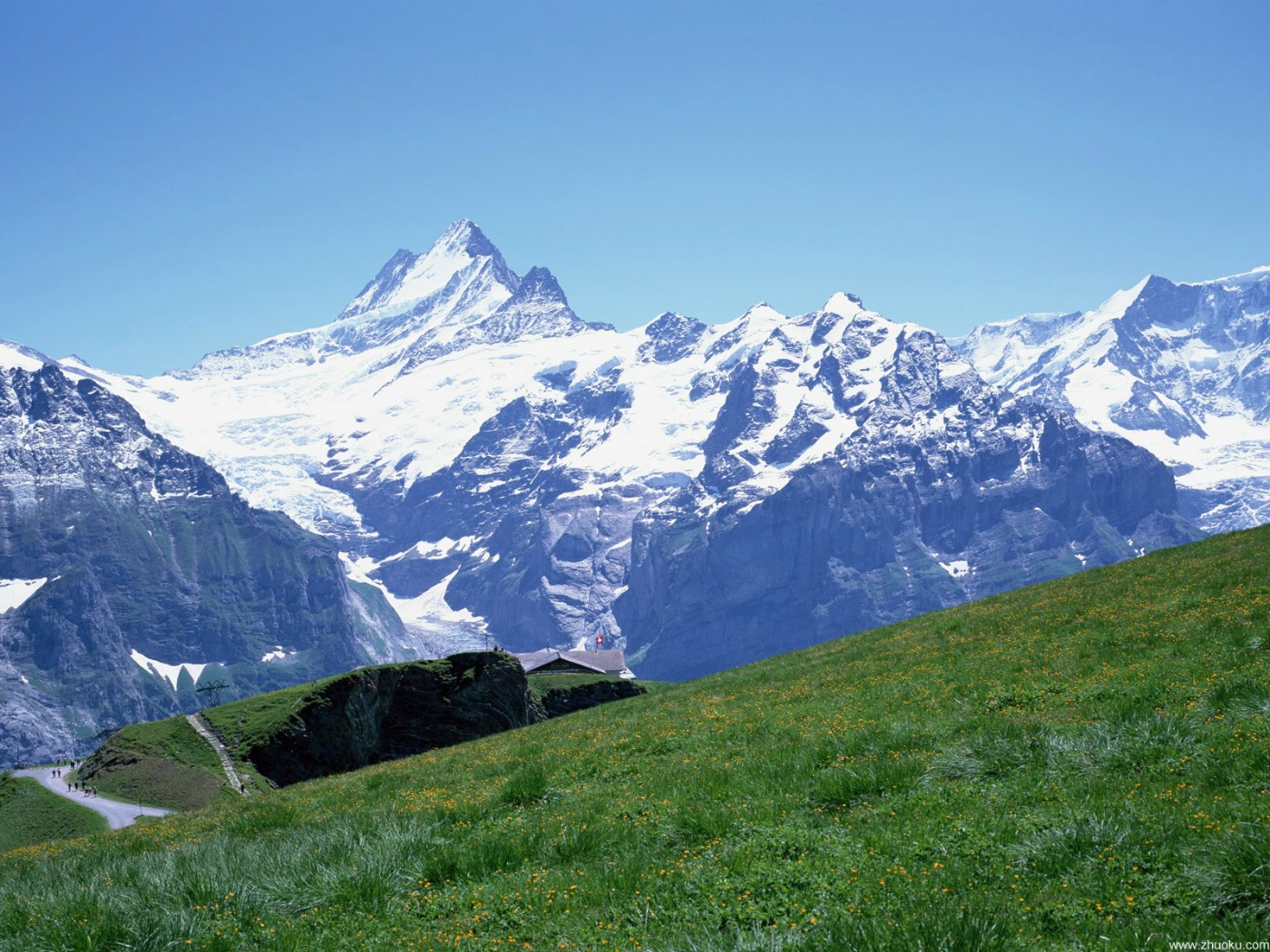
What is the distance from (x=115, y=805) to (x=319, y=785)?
28.4 metres

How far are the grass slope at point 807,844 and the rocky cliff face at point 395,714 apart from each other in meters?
36.0

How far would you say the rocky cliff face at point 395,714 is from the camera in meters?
58.6

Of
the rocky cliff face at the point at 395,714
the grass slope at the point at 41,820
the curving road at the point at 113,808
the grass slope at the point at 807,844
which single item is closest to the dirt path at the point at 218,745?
the rocky cliff face at the point at 395,714

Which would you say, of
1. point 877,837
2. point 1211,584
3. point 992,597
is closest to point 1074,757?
point 877,837

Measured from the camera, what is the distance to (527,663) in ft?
358

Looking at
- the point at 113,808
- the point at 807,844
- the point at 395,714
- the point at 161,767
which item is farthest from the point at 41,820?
the point at 807,844

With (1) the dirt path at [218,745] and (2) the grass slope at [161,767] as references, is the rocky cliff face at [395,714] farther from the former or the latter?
(2) the grass slope at [161,767]

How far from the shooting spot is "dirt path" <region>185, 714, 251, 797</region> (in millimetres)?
51509

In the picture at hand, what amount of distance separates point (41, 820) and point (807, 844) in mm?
48897

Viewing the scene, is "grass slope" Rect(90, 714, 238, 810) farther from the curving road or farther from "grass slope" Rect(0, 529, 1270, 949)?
"grass slope" Rect(0, 529, 1270, 949)

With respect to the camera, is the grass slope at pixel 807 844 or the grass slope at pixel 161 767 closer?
the grass slope at pixel 807 844

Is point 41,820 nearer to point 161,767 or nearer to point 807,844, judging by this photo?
point 161,767

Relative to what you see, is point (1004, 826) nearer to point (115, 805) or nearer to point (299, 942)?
point (299, 942)

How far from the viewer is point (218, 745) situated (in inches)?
2340
